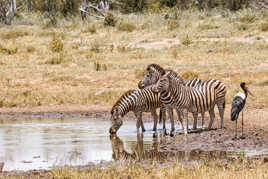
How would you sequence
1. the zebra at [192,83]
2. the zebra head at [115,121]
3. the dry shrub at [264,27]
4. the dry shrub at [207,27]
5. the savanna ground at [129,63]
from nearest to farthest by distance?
the savanna ground at [129,63] → the zebra head at [115,121] → the zebra at [192,83] → the dry shrub at [264,27] → the dry shrub at [207,27]

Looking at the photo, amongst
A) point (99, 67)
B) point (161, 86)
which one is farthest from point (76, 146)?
point (99, 67)

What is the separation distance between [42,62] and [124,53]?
12.2 feet

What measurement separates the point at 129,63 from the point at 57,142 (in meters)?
12.4

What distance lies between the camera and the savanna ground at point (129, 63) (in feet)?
29.3

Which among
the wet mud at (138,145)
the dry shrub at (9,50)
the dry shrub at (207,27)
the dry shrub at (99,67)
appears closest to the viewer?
the wet mud at (138,145)

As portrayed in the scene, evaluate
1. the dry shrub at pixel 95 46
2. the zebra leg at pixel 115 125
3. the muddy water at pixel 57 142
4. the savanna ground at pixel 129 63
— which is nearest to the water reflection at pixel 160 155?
the muddy water at pixel 57 142

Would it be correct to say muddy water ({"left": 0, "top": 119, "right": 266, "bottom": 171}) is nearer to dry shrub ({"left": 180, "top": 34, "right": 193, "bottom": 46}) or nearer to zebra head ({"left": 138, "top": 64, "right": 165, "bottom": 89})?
zebra head ({"left": 138, "top": 64, "right": 165, "bottom": 89})

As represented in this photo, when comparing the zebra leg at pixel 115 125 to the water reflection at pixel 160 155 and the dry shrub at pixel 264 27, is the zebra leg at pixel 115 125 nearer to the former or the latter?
the water reflection at pixel 160 155

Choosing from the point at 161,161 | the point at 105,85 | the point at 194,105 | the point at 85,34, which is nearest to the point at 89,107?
the point at 105,85

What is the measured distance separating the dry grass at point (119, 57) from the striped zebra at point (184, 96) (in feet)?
12.4

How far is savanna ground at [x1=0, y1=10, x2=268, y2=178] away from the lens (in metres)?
8.94

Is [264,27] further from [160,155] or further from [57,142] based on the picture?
[160,155]

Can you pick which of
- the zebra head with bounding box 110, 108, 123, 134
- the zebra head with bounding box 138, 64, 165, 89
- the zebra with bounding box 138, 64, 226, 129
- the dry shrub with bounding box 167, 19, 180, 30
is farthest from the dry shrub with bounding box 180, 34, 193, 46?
the zebra head with bounding box 110, 108, 123, 134

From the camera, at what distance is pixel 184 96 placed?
1214cm
